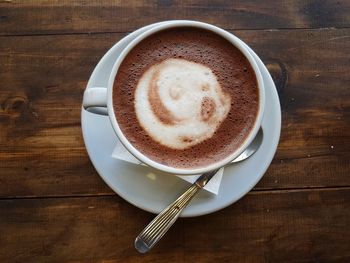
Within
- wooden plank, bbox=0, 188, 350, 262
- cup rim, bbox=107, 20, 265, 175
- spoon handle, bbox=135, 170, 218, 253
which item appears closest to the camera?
cup rim, bbox=107, 20, 265, 175

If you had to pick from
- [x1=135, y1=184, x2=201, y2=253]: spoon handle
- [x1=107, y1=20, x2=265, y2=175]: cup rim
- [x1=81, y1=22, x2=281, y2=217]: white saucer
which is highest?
[x1=107, y1=20, x2=265, y2=175]: cup rim

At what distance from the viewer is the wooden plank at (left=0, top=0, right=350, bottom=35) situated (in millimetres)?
1306

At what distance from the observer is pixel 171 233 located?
1235mm

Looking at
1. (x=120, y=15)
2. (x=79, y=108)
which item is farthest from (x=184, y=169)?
(x=120, y=15)

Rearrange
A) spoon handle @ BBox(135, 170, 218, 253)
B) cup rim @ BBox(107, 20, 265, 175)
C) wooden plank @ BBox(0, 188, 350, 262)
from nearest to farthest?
1. cup rim @ BBox(107, 20, 265, 175)
2. spoon handle @ BBox(135, 170, 218, 253)
3. wooden plank @ BBox(0, 188, 350, 262)

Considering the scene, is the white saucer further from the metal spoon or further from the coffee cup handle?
the coffee cup handle

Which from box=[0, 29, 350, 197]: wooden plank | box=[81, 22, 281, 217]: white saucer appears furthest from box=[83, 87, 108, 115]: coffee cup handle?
box=[0, 29, 350, 197]: wooden plank

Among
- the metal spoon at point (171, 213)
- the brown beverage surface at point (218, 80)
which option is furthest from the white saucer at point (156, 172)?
the brown beverage surface at point (218, 80)

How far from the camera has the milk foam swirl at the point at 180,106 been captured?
101cm

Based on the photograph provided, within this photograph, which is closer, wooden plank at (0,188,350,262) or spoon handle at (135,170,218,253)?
spoon handle at (135,170,218,253)

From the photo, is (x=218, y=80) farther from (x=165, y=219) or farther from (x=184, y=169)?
(x=165, y=219)

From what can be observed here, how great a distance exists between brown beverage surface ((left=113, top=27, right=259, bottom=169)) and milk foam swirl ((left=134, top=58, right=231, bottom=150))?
0.01 meters

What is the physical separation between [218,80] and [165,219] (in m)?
0.34

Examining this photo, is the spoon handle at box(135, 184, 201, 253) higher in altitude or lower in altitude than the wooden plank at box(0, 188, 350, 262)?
higher
